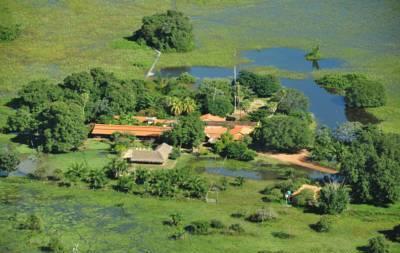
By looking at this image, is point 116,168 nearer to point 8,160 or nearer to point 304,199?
point 8,160

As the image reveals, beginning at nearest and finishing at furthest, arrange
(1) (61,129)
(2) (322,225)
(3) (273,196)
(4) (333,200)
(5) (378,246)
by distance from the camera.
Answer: (5) (378,246), (2) (322,225), (4) (333,200), (3) (273,196), (1) (61,129)

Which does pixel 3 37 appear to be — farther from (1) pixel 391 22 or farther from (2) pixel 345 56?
(1) pixel 391 22

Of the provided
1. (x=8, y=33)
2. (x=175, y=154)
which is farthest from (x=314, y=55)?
(x=8, y=33)

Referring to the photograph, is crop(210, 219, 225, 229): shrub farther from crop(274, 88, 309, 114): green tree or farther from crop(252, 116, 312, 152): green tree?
crop(274, 88, 309, 114): green tree

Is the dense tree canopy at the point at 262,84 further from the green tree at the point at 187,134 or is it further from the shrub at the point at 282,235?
the shrub at the point at 282,235

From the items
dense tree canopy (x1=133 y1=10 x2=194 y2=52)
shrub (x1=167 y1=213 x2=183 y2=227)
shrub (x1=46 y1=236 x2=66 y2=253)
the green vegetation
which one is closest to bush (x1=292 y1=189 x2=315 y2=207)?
shrub (x1=167 y1=213 x2=183 y2=227)

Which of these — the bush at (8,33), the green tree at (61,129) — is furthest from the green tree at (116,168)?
the bush at (8,33)

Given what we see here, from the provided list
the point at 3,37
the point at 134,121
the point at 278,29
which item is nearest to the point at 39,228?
the point at 134,121
